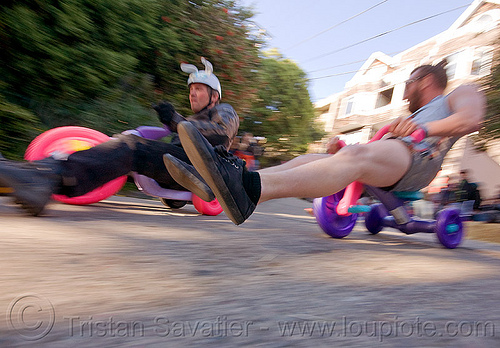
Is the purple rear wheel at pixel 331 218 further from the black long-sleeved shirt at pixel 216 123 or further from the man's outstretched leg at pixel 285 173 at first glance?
the black long-sleeved shirt at pixel 216 123

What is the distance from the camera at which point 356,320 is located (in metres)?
0.94

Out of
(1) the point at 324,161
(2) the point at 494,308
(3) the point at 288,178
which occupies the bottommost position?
(2) the point at 494,308

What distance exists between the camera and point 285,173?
163 centimetres

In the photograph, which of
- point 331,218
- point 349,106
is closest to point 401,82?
point 349,106

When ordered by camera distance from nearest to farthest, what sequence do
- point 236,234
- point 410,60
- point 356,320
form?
point 356,320
point 236,234
point 410,60

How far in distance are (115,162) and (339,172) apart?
1.52m

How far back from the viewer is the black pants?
2299 mm

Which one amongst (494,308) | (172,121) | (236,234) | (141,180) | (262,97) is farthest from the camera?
(262,97)

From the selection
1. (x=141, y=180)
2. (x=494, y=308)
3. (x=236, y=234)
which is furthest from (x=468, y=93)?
(x=141, y=180)

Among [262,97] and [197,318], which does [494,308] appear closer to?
[197,318]

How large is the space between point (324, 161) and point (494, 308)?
835 mm

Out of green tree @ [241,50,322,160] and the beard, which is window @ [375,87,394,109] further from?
the beard

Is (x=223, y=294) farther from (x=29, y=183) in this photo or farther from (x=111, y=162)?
(x=111, y=162)

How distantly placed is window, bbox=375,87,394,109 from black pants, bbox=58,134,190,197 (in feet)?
68.3
